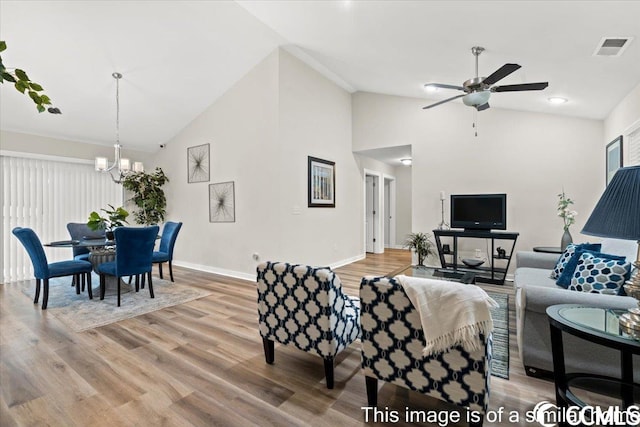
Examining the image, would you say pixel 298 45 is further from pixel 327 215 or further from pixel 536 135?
pixel 536 135

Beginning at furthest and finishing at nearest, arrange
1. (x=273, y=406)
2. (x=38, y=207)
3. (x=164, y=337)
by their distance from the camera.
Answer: (x=38, y=207)
(x=164, y=337)
(x=273, y=406)

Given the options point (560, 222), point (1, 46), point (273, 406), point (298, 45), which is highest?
point (298, 45)

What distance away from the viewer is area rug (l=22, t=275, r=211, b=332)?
3.32 meters

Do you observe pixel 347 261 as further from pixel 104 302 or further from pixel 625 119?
pixel 625 119

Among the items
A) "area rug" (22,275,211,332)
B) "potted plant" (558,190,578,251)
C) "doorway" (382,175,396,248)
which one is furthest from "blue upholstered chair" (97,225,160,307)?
"doorway" (382,175,396,248)

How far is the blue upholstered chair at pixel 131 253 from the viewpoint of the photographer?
3.69m

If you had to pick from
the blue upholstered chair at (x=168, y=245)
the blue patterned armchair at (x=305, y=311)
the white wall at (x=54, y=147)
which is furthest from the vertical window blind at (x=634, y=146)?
the white wall at (x=54, y=147)

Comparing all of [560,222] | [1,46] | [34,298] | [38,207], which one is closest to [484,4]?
[1,46]

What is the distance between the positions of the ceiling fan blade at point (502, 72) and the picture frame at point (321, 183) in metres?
2.97

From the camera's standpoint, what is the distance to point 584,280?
2.40 m

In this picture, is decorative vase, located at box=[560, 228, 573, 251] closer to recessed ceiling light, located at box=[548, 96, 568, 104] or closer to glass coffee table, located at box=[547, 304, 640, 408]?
recessed ceiling light, located at box=[548, 96, 568, 104]

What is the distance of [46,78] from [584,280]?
6693mm

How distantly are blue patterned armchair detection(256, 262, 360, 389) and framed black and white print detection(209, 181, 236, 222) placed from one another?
328 cm

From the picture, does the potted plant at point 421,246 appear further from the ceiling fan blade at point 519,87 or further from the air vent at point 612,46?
the air vent at point 612,46
